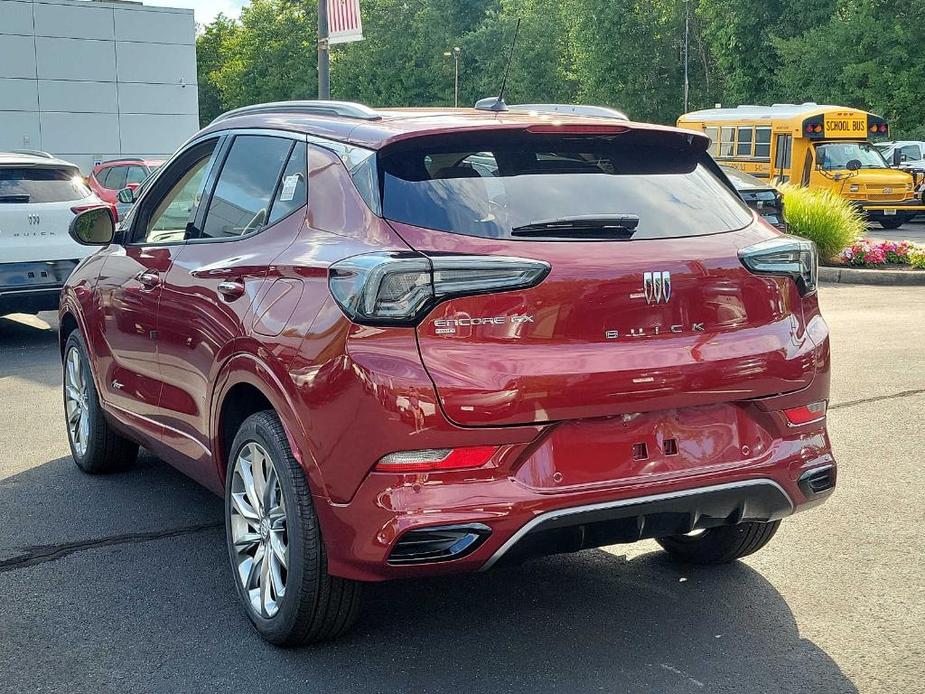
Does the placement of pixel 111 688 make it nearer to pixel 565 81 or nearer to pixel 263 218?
pixel 263 218

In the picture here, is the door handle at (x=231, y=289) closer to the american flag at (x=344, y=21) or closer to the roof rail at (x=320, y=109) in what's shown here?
the roof rail at (x=320, y=109)

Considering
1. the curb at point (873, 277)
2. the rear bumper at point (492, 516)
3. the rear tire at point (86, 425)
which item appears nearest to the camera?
the rear bumper at point (492, 516)

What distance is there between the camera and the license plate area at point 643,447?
11.3 ft

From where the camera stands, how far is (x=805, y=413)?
388 centimetres

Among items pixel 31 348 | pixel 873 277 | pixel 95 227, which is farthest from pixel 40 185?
pixel 873 277

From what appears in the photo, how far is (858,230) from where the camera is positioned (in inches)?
677

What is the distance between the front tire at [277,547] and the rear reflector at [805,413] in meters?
1.49

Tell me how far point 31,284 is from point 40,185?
1030 millimetres

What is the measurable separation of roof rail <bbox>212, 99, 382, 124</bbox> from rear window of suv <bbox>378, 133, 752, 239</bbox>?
1.47 feet

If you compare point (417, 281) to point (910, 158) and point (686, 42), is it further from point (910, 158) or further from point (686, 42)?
point (686, 42)

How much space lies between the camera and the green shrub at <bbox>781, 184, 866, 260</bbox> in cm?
1672

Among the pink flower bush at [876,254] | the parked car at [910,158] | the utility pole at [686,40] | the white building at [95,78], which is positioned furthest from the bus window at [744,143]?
the utility pole at [686,40]

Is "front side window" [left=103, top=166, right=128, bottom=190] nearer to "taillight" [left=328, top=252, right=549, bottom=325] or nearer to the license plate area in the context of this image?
"taillight" [left=328, top=252, right=549, bottom=325]

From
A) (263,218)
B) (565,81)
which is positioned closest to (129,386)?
(263,218)
